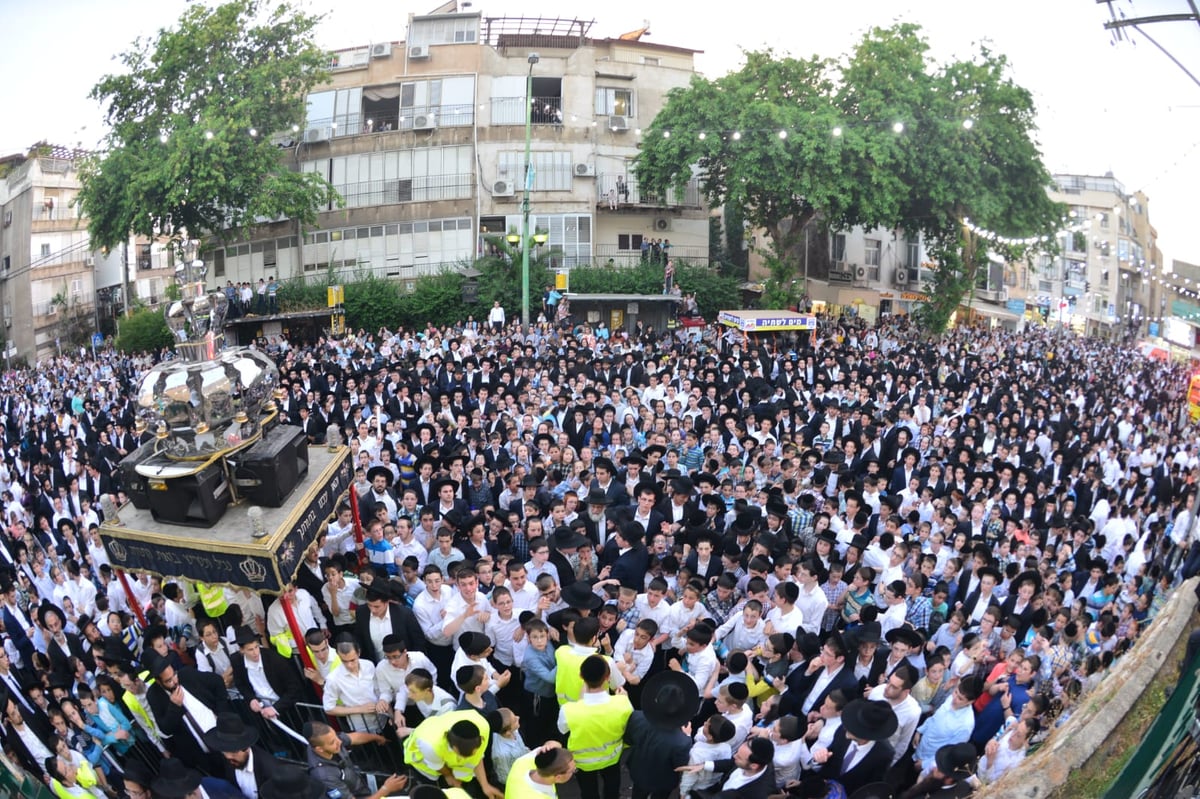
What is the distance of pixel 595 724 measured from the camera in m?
5.03

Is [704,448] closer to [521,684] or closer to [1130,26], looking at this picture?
[521,684]

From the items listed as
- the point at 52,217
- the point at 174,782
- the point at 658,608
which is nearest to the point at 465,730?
the point at 174,782

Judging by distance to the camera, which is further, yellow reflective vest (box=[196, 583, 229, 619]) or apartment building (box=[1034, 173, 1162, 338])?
apartment building (box=[1034, 173, 1162, 338])

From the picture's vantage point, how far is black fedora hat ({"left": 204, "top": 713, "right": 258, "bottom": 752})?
481 cm

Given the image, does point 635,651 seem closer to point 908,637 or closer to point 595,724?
point 595,724

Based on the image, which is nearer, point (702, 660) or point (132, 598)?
point (702, 660)

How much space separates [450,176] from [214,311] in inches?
940

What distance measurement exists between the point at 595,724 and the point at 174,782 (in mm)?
2406

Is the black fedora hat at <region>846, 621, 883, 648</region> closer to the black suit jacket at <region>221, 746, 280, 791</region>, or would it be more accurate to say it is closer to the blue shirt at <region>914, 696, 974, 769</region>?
the blue shirt at <region>914, 696, 974, 769</region>

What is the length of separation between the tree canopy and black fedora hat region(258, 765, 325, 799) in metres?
22.4

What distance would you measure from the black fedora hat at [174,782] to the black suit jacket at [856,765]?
3706mm

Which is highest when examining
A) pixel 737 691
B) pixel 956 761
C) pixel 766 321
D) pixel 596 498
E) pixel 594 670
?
pixel 766 321

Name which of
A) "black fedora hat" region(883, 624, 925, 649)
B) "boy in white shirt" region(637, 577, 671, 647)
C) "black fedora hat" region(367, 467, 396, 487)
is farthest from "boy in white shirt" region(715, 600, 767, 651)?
"black fedora hat" region(367, 467, 396, 487)

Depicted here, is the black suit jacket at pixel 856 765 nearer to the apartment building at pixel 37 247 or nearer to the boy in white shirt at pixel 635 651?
the boy in white shirt at pixel 635 651
